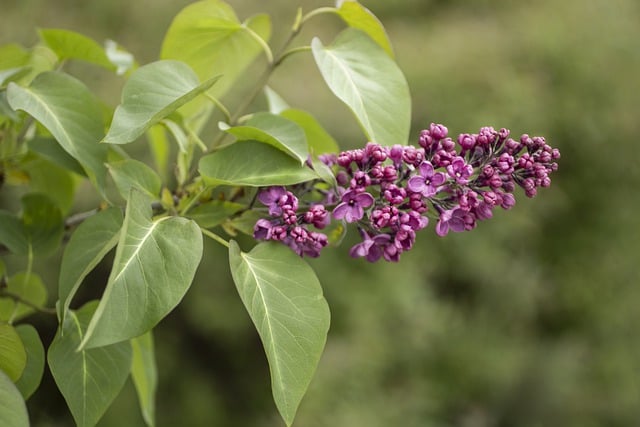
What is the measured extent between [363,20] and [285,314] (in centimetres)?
25

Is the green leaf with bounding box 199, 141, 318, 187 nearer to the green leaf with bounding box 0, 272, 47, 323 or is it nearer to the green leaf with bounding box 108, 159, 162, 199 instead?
the green leaf with bounding box 108, 159, 162, 199

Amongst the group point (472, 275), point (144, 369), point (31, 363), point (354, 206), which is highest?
point (354, 206)

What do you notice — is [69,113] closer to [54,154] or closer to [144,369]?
[54,154]

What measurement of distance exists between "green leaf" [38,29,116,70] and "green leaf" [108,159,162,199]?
0.15 m

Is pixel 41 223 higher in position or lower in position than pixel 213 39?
lower

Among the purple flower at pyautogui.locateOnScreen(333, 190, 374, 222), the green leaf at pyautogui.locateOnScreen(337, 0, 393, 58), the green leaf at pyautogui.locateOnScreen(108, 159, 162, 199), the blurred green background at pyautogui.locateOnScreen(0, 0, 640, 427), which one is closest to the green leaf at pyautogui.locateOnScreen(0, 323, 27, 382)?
the green leaf at pyautogui.locateOnScreen(108, 159, 162, 199)

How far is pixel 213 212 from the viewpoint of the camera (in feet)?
1.76

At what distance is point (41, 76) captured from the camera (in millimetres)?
553

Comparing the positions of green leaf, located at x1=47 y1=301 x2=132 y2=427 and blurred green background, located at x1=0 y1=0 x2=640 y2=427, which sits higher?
green leaf, located at x1=47 y1=301 x2=132 y2=427

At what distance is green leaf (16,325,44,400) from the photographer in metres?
0.50

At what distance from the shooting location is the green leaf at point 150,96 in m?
0.47

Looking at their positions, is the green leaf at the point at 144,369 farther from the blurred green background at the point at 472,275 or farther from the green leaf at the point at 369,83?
the blurred green background at the point at 472,275

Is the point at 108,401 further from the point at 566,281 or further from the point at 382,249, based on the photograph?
the point at 566,281

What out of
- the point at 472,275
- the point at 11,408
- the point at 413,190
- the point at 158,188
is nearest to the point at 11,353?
the point at 11,408
